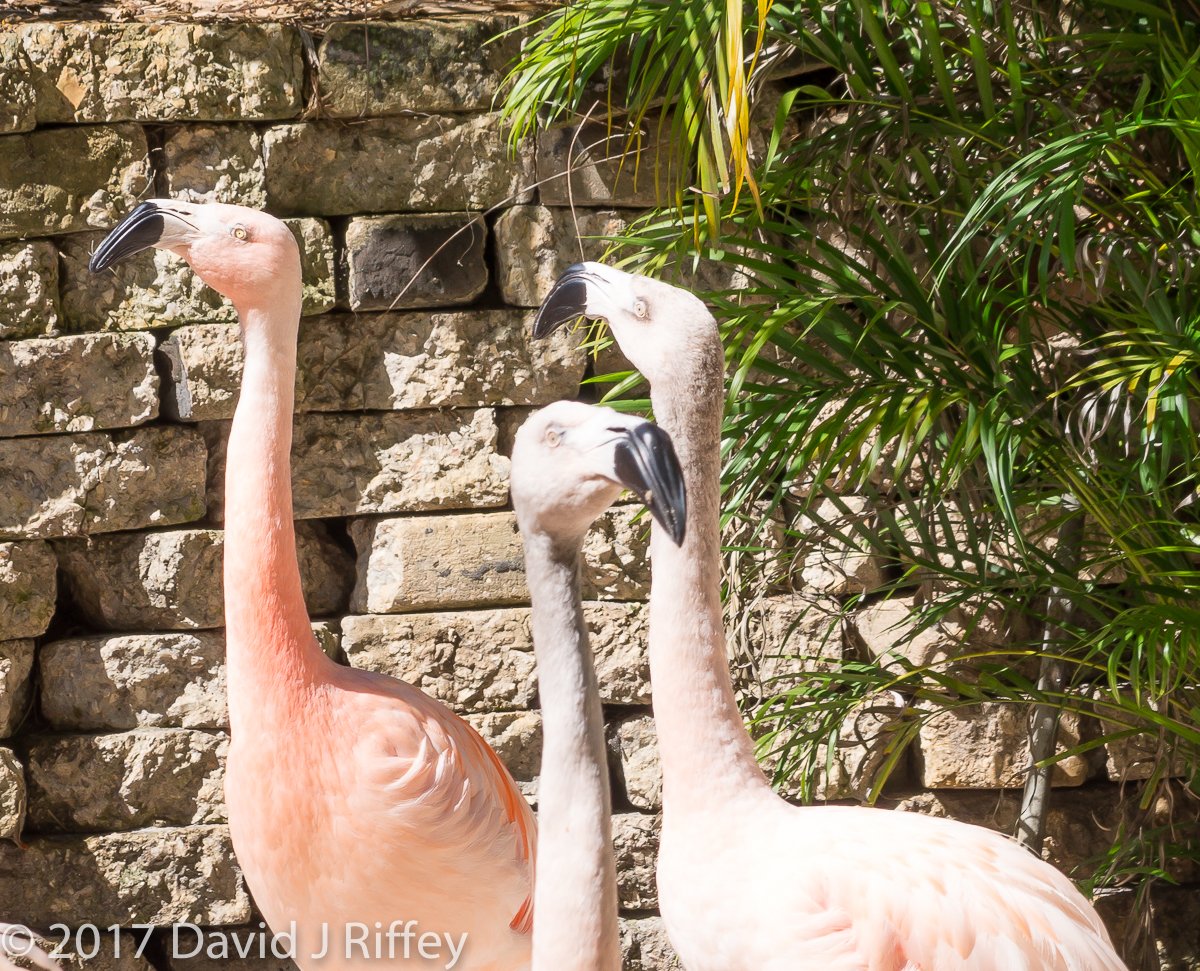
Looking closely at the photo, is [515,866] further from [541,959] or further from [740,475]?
[740,475]

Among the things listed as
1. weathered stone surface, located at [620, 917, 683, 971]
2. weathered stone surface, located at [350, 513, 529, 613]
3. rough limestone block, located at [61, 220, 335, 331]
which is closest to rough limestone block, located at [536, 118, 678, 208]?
rough limestone block, located at [61, 220, 335, 331]

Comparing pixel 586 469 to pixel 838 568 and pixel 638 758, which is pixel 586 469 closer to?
pixel 838 568

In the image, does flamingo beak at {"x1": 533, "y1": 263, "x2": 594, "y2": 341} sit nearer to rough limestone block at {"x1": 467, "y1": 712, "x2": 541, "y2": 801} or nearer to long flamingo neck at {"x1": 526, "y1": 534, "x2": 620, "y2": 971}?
long flamingo neck at {"x1": 526, "y1": 534, "x2": 620, "y2": 971}

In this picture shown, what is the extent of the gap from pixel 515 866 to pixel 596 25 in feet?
4.75

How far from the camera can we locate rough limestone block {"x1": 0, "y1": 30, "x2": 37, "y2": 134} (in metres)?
2.62

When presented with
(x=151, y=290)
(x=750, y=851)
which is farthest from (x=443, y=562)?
(x=750, y=851)

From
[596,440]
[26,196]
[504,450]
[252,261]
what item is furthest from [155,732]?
[596,440]

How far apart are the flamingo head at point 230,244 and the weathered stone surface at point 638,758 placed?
1404 millimetres

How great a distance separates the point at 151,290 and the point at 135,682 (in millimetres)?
851

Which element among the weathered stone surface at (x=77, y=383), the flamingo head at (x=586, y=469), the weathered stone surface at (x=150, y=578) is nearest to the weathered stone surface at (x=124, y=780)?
the weathered stone surface at (x=150, y=578)

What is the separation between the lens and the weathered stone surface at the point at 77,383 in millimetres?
2699

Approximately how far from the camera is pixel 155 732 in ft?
9.09

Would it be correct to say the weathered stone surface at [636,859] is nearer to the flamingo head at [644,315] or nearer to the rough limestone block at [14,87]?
the flamingo head at [644,315]

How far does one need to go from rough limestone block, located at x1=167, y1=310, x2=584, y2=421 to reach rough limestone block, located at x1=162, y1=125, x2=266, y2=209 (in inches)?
12.3
